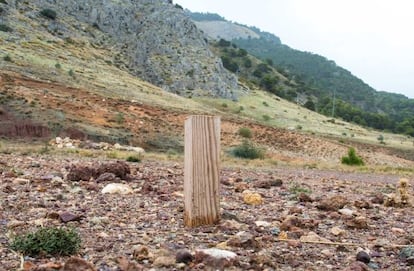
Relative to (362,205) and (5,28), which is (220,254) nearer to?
(362,205)

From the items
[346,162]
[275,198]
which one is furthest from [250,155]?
[275,198]

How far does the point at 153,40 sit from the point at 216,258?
2486 inches

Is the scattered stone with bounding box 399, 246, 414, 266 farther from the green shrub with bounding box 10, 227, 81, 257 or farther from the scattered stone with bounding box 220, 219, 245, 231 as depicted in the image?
the green shrub with bounding box 10, 227, 81, 257

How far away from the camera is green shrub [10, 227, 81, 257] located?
3695 mm

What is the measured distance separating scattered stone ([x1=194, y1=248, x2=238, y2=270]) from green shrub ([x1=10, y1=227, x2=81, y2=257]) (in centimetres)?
96

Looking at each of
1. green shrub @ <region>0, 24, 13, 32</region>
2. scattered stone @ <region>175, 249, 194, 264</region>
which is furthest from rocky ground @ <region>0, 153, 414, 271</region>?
green shrub @ <region>0, 24, 13, 32</region>

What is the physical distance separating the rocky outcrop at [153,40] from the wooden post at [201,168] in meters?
53.9

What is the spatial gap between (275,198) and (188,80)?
53492 millimetres

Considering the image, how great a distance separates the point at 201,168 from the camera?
179 inches

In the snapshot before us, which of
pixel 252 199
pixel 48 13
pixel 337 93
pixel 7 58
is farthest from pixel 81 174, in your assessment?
pixel 337 93

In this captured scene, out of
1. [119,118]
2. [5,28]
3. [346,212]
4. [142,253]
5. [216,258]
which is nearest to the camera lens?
[216,258]

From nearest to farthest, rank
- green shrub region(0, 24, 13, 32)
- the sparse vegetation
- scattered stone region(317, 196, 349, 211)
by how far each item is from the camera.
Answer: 1. scattered stone region(317, 196, 349, 211)
2. green shrub region(0, 24, 13, 32)
3. the sparse vegetation

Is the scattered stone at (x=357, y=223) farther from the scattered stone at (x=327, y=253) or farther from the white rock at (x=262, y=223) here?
the scattered stone at (x=327, y=253)

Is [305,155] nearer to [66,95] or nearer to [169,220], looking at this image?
[66,95]
